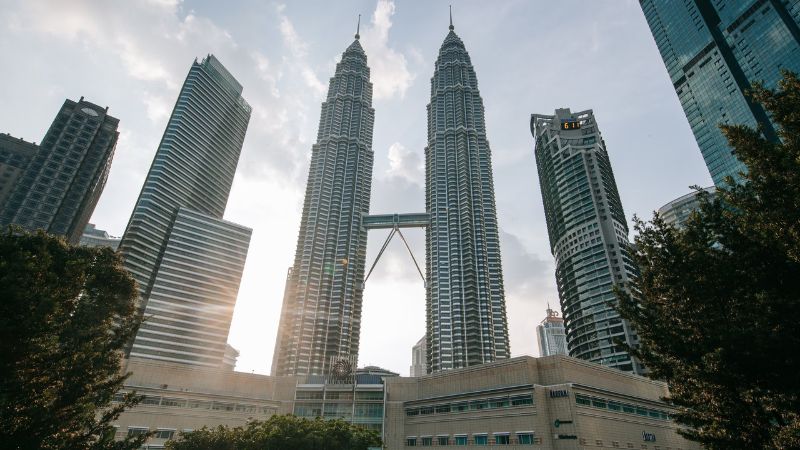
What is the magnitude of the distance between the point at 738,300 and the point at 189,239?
5973 inches

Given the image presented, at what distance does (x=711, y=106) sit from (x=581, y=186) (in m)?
41.7

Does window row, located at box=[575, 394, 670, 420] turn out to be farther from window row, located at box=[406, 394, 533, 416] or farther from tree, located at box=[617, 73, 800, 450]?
tree, located at box=[617, 73, 800, 450]

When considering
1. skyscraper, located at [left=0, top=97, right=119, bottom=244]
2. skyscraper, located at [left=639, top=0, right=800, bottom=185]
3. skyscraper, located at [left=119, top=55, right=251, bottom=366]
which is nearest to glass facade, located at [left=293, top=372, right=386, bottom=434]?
skyscraper, located at [left=119, top=55, right=251, bottom=366]

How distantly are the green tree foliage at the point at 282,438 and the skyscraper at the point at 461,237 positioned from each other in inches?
4054

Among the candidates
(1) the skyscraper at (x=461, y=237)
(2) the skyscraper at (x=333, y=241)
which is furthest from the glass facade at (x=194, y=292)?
(1) the skyscraper at (x=461, y=237)

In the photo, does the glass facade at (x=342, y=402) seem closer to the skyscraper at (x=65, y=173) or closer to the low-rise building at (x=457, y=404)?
the low-rise building at (x=457, y=404)

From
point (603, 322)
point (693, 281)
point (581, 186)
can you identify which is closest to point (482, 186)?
point (581, 186)

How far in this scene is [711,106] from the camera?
384 ft

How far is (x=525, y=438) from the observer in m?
43.5

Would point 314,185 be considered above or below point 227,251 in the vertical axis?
above

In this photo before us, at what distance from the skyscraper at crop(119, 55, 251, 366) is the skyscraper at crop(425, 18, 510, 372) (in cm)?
7535

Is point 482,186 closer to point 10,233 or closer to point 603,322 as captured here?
point 603,322

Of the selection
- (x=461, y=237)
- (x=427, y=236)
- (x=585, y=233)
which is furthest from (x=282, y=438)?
(x=427, y=236)

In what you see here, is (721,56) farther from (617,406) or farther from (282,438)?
(282,438)
